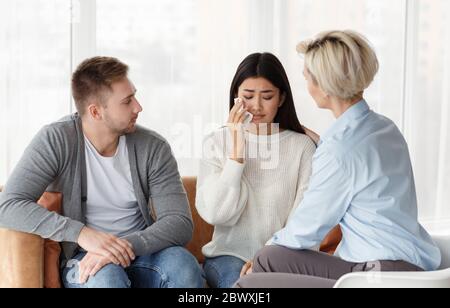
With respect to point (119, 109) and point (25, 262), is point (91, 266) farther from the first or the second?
point (119, 109)

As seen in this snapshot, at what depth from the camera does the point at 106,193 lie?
2.54 m

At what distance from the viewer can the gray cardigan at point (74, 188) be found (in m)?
2.34

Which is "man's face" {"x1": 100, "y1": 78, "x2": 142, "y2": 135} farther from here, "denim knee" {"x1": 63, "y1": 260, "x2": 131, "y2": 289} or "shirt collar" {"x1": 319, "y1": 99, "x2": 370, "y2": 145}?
"shirt collar" {"x1": 319, "y1": 99, "x2": 370, "y2": 145}

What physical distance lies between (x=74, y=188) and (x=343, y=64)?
3.19ft

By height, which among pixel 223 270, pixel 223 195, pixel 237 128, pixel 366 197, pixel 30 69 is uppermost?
pixel 30 69

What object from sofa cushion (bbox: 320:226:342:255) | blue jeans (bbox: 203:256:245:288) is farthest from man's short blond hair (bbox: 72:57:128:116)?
sofa cushion (bbox: 320:226:342:255)

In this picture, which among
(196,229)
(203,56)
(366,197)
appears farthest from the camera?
(203,56)

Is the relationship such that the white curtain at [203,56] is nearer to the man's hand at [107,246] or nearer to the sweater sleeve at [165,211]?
the sweater sleeve at [165,211]

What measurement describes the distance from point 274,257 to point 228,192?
0.43 meters

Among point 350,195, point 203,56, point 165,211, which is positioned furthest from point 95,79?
point 203,56

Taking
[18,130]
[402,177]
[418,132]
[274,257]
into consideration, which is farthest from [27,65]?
[418,132]

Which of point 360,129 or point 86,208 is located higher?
point 360,129

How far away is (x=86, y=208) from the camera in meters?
2.52
